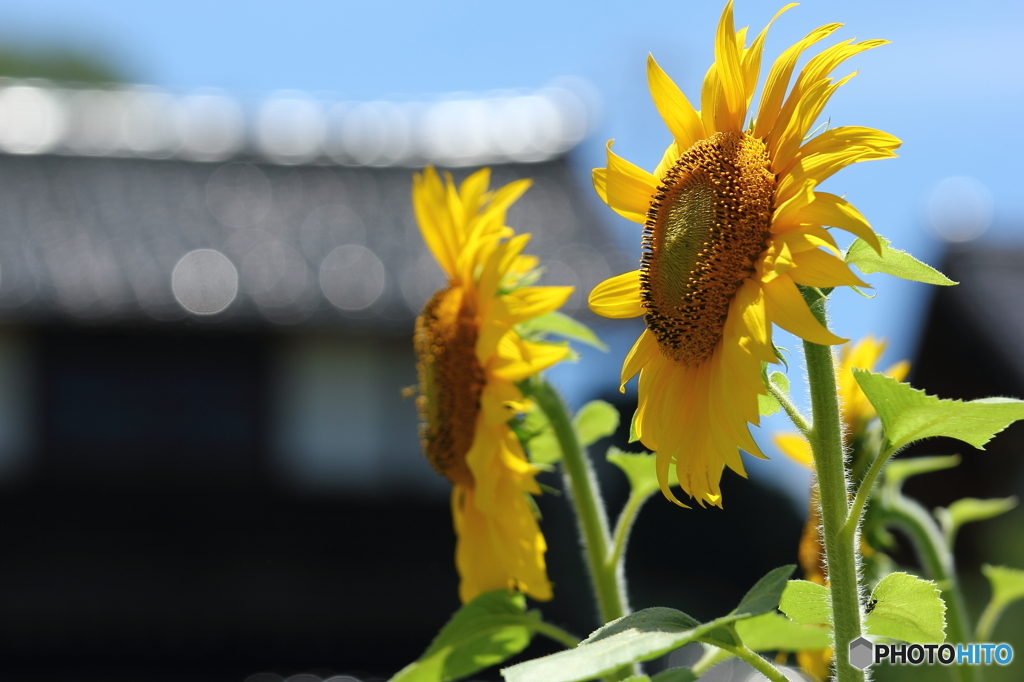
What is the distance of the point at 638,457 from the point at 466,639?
0.28 meters

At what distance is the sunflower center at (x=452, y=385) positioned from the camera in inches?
51.6

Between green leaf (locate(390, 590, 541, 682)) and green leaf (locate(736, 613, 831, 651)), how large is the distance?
228 millimetres

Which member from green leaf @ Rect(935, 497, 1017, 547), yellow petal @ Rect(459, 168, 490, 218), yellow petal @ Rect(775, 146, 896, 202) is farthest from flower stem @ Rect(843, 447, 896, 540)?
yellow petal @ Rect(459, 168, 490, 218)

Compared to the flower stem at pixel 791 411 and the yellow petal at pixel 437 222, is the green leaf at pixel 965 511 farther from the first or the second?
the yellow petal at pixel 437 222

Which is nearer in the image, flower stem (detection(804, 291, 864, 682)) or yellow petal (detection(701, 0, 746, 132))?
flower stem (detection(804, 291, 864, 682))

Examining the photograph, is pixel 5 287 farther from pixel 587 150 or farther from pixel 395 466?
pixel 587 150

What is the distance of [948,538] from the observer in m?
1.28

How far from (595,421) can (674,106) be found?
16.9 inches

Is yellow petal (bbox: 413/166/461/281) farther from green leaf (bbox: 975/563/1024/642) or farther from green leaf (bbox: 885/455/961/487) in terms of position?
green leaf (bbox: 975/563/1024/642)

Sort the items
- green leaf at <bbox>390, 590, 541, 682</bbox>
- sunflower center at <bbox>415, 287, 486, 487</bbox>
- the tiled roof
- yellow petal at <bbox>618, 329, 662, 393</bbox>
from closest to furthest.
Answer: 1. yellow petal at <bbox>618, 329, 662, 393</bbox>
2. green leaf at <bbox>390, 590, 541, 682</bbox>
3. sunflower center at <bbox>415, 287, 486, 487</bbox>
4. the tiled roof

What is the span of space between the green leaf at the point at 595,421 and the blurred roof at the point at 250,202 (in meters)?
6.84

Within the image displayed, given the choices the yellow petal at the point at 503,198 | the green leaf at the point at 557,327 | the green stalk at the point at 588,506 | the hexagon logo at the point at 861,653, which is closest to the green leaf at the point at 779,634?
the green stalk at the point at 588,506

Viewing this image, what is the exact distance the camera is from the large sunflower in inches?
29.9

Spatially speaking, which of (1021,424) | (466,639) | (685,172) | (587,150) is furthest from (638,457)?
(587,150)
